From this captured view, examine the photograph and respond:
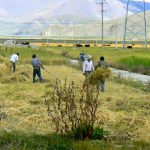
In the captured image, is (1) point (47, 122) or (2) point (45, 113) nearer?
(1) point (47, 122)

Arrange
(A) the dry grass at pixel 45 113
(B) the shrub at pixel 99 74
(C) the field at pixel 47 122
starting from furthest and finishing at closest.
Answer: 1. (B) the shrub at pixel 99 74
2. (A) the dry grass at pixel 45 113
3. (C) the field at pixel 47 122

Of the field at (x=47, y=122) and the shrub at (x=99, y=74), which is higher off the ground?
the shrub at (x=99, y=74)

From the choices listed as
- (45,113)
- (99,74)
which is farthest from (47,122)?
(99,74)

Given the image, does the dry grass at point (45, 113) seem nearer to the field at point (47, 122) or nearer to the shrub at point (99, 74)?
the field at point (47, 122)

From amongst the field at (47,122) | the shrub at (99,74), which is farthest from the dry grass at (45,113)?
the shrub at (99,74)

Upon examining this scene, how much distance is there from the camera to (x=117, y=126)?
1352 cm

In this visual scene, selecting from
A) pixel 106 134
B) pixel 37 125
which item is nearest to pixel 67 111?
pixel 106 134

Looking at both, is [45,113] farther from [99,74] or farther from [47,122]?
[99,74]

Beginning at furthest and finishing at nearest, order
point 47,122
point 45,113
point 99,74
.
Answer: point 99,74 → point 45,113 → point 47,122

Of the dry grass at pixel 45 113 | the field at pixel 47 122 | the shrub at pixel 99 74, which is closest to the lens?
the field at pixel 47 122

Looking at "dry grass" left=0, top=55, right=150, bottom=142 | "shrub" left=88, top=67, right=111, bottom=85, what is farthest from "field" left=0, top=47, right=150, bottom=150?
"shrub" left=88, top=67, right=111, bottom=85

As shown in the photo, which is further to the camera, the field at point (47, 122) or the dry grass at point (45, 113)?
the dry grass at point (45, 113)

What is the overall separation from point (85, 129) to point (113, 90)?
15.1 meters

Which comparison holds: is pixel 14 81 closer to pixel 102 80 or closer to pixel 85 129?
pixel 102 80
